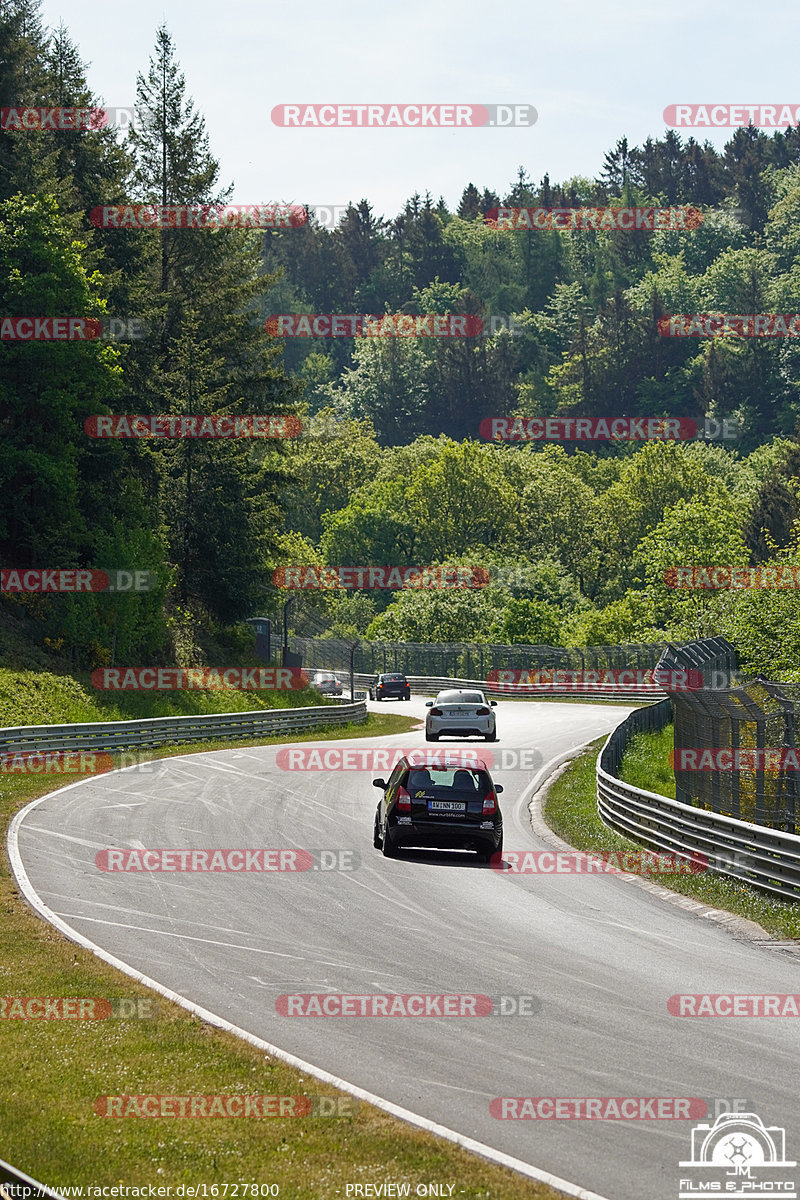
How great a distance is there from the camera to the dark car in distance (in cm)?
7206

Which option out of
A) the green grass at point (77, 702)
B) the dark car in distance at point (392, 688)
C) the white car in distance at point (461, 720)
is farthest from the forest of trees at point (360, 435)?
the white car in distance at point (461, 720)

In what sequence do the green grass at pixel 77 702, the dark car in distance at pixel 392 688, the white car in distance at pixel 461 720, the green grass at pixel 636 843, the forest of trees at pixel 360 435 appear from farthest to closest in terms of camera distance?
the dark car in distance at pixel 392 688, the forest of trees at pixel 360 435, the white car in distance at pixel 461 720, the green grass at pixel 77 702, the green grass at pixel 636 843

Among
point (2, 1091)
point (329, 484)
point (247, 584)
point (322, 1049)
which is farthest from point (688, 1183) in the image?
point (329, 484)

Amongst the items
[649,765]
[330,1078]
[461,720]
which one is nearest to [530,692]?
[461,720]

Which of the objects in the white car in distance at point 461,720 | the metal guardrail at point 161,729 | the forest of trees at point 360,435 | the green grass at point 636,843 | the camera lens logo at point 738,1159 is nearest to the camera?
the camera lens logo at point 738,1159

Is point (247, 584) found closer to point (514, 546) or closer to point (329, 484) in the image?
point (514, 546)

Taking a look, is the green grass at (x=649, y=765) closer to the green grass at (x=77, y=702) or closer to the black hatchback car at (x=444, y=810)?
the black hatchback car at (x=444, y=810)

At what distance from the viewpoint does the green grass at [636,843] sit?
15.9 m

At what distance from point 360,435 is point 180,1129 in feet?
473

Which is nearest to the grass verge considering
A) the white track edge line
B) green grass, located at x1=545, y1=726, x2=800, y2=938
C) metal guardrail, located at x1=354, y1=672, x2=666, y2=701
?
the white track edge line

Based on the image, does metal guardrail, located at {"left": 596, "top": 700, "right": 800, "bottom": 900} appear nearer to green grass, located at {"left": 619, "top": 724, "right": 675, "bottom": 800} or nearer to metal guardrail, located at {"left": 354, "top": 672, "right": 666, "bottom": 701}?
green grass, located at {"left": 619, "top": 724, "right": 675, "bottom": 800}

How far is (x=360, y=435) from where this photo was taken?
151 meters

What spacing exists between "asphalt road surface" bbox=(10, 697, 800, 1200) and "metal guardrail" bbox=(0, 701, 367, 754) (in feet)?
34.9

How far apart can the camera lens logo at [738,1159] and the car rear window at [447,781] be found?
11.3 m
